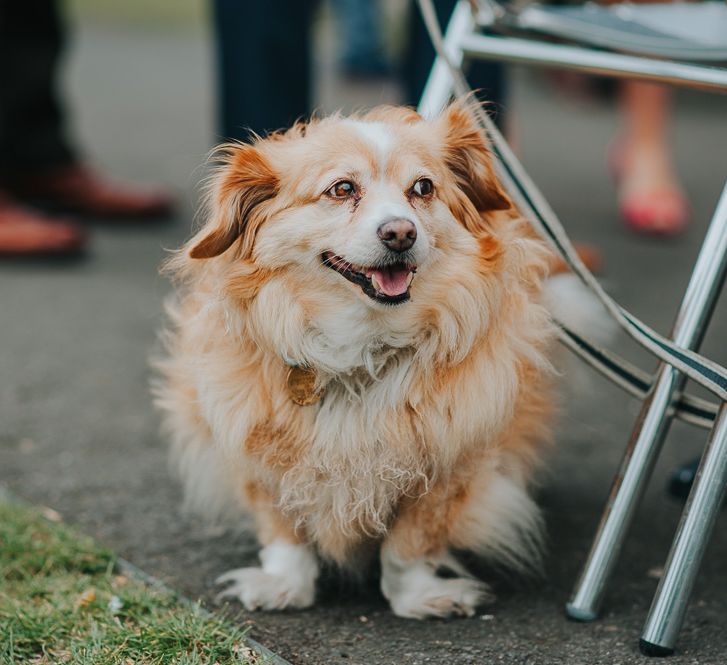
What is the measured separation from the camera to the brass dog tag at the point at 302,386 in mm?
2000

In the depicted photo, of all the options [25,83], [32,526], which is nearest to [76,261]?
[25,83]

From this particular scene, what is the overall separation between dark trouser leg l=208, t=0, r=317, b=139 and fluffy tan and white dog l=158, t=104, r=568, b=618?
62.8 inches

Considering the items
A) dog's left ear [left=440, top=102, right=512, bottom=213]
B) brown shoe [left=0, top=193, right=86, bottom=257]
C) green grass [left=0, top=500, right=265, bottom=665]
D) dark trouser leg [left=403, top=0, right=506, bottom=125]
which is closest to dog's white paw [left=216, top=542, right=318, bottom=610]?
green grass [left=0, top=500, right=265, bottom=665]

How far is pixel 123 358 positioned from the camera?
3.48 metres

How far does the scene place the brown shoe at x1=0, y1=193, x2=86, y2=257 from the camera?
4234 millimetres

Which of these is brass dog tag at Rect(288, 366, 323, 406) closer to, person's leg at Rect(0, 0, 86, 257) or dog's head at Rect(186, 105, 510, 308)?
dog's head at Rect(186, 105, 510, 308)

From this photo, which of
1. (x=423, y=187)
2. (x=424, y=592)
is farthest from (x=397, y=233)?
(x=424, y=592)

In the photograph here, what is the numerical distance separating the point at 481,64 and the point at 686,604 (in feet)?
7.25

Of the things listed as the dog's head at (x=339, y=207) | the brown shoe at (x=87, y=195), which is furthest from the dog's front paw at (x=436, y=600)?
the brown shoe at (x=87, y=195)

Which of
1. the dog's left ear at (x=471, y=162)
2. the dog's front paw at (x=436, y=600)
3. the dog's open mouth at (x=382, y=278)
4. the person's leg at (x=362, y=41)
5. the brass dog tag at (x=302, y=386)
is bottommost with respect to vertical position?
the dog's front paw at (x=436, y=600)

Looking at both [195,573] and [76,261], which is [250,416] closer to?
[195,573]

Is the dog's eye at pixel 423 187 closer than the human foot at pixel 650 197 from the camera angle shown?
Yes

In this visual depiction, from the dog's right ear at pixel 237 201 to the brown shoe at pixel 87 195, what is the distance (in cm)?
286

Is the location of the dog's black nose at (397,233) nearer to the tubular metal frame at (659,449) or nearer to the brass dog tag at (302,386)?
the brass dog tag at (302,386)
